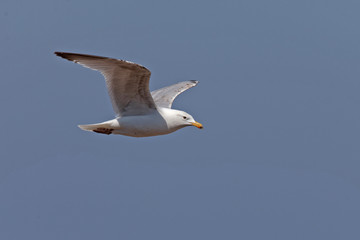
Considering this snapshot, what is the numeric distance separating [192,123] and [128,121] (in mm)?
1336

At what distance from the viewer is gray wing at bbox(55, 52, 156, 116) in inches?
438

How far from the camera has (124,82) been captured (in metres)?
11.9

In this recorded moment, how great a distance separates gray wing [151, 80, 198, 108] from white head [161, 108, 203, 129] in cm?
139

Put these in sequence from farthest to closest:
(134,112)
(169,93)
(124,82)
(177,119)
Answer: (169,93)
(177,119)
(134,112)
(124,82)

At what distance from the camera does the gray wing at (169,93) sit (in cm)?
1432

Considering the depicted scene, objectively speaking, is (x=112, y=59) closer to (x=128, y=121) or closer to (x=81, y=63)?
(x=81, y=63)

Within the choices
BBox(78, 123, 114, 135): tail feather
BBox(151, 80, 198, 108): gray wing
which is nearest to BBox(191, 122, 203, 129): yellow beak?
BBox(151, 80, 198, 108): gray wing

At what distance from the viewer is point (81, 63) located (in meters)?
11.2

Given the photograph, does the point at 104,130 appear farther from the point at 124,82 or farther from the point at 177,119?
the point at 177,119

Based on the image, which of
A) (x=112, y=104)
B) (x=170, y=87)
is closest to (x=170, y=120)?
(x=112, y=104)

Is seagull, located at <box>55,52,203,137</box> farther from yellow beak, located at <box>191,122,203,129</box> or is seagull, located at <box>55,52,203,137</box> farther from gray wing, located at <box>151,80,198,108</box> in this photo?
gray wing, located at <box>151,80,198,108</box>

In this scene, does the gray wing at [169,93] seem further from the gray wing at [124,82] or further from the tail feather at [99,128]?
the tail feather at [99,128]

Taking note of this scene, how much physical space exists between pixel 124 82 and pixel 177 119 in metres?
1.42

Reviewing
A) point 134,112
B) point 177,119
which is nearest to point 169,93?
point 177,119
